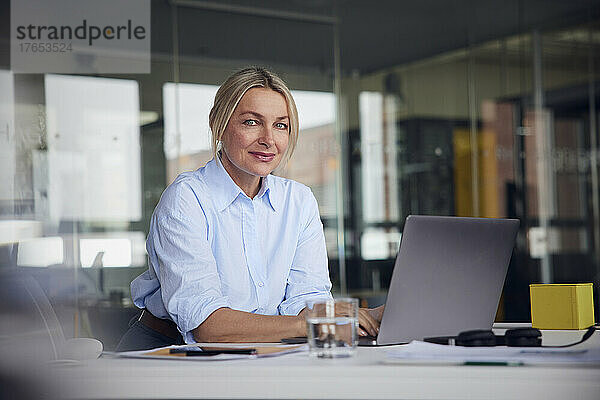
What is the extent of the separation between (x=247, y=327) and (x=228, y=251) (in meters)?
0.36

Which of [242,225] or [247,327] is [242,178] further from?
[247,327]

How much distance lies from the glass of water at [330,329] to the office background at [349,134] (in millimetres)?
4071

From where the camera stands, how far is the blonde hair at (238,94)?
86.0 inches

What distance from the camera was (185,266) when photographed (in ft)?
6.23

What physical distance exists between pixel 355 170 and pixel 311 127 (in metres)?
0.48

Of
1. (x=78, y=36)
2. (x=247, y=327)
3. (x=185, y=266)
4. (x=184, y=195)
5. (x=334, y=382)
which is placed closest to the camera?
(x=334, y=382)

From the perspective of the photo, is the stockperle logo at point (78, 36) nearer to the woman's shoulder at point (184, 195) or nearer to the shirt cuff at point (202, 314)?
the woman's shoulder at point (184, 195)

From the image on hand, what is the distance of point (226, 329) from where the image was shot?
1.78 metres

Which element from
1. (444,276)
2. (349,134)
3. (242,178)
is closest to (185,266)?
(242,178)

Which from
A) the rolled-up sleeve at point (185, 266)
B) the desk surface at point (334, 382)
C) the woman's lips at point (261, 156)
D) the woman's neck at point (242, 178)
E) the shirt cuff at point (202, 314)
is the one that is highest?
the woman's lips at point (261, 156)

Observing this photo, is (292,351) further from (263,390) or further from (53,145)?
(53,145)

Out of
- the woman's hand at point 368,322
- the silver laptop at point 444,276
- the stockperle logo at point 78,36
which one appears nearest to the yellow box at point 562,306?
the silver laptop at point 444,276

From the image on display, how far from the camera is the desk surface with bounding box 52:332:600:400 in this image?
3.82 feet

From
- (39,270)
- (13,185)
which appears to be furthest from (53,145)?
(39,270)
